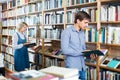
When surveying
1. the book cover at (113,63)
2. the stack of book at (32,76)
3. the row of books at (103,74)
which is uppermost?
the stack of book at (32,76)

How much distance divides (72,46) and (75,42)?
0.07 m

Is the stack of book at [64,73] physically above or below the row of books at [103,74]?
above

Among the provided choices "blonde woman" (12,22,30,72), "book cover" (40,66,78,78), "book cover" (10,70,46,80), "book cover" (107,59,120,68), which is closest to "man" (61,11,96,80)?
"book cover" (107,59,120,68)

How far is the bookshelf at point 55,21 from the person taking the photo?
10.5 feet

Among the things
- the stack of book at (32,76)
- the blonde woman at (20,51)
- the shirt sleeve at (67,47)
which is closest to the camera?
the stack of book at (32,76)

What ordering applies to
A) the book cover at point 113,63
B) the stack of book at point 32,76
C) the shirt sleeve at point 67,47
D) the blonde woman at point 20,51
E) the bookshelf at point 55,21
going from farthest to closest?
the blonde woman at point 20,51 → the bookshelf at point 55,21 → the book cover at point 113,63 → the shirt sleeve at point 67,47 → the stack of book at point 32,76

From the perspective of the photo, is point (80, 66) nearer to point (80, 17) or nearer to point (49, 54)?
point (80, 17)

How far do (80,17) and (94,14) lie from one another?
0.89 meters

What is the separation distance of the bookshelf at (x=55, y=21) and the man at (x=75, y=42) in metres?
0.67

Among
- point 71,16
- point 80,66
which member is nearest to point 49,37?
point 71,16

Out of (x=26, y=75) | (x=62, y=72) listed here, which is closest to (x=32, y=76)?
(x=26, y=75)

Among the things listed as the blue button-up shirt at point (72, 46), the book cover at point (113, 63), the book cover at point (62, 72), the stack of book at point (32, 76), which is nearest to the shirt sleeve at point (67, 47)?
the blue button-up shirt at point (72, 46)

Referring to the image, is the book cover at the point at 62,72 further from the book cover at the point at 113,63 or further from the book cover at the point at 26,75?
the book cover at the point at 113,63

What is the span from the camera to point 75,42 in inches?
101
